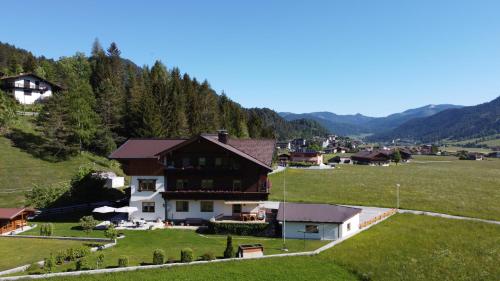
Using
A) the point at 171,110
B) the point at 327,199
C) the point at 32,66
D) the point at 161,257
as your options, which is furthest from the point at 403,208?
the point at 32,66

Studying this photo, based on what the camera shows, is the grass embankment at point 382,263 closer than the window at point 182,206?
Yes

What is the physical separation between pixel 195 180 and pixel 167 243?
11.4 m

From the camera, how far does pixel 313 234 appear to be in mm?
36438

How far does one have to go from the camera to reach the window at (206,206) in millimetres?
43197

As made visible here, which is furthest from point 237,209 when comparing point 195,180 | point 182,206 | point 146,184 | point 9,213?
point 9,213

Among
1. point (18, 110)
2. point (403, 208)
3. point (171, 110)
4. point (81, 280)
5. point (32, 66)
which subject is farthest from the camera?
point (32, 66)

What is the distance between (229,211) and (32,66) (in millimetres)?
95001

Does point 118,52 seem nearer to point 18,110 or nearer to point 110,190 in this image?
point 18,110

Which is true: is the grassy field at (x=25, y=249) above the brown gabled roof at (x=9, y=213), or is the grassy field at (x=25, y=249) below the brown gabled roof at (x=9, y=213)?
below

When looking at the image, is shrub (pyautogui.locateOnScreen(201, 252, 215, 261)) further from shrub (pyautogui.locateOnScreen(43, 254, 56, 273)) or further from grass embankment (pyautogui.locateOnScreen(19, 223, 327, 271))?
shrub (pyautogui.locateOnScreen(43, 254, 56, 273))

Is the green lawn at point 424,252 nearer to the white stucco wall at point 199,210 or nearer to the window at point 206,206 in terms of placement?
the white stucco wall at point 199,210

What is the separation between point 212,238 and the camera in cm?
3622

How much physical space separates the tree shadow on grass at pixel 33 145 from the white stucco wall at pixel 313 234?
1941 inches

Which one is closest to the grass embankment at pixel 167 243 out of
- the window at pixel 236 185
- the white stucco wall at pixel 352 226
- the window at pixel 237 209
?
the white stucco wall at pixel 352 226
